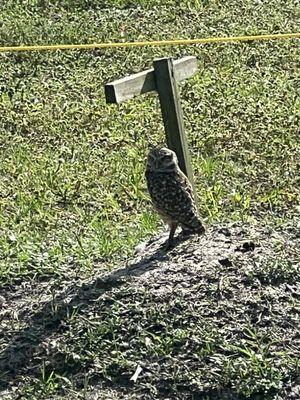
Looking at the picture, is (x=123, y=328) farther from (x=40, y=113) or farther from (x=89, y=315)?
(x=40, y=113)

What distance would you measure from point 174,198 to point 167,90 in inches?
28.9

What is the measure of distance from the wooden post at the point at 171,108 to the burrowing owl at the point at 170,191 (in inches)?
8.7

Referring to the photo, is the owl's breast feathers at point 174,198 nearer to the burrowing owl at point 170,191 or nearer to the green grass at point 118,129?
the burrowing owl at point 170,191

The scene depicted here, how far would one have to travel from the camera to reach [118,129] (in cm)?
1128

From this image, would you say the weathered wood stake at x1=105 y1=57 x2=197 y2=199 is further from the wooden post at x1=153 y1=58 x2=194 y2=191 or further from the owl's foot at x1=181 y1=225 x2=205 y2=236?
the owl's foot at x1=181 y1=225 x2=205 y2=236

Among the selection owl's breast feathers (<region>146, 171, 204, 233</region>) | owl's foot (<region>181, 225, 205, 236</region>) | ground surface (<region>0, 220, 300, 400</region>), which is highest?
owl's breast feathers (<region>146, 171, 204, 233</region>)

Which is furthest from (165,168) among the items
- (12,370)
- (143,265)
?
(12,370)

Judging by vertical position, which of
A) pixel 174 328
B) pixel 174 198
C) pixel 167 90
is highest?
pixel 167 90

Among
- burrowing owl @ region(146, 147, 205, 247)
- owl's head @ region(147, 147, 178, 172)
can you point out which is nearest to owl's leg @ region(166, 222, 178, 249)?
burrowing owl @ region(146, 147, 205, 247)

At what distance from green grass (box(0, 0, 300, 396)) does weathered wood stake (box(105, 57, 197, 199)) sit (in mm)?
840

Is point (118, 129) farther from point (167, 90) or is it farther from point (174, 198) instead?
point (174, 198)

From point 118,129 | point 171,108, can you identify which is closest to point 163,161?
point 171,108

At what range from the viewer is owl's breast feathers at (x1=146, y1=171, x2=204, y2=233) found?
25.2ft

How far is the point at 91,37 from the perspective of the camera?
45.6 ft
